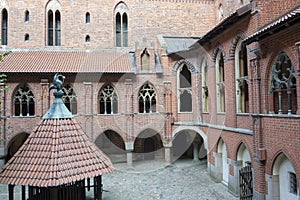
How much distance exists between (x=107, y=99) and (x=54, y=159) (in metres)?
10.3

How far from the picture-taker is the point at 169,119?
1628 cm

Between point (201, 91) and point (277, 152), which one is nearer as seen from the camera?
point (277, 152)

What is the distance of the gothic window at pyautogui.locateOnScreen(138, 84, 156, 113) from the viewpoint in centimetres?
1666

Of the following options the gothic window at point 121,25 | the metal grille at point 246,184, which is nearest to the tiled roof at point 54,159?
the metal grille at point 246,184

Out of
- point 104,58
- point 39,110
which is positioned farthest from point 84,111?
point 104,58

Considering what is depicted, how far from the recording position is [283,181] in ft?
27.1

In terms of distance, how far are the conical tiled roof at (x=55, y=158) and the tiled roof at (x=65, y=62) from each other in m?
8.71

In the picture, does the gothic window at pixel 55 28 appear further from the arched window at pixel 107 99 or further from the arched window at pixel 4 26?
the arched window at pixel 107 99

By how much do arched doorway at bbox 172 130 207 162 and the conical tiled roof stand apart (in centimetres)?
1132

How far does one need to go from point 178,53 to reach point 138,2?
5824mm

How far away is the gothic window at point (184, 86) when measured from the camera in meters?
16.4

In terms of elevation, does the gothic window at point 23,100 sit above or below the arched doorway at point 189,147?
above

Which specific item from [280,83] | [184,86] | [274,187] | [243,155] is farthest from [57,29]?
[274,187]

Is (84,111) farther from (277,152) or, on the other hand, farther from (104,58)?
(277,152)
